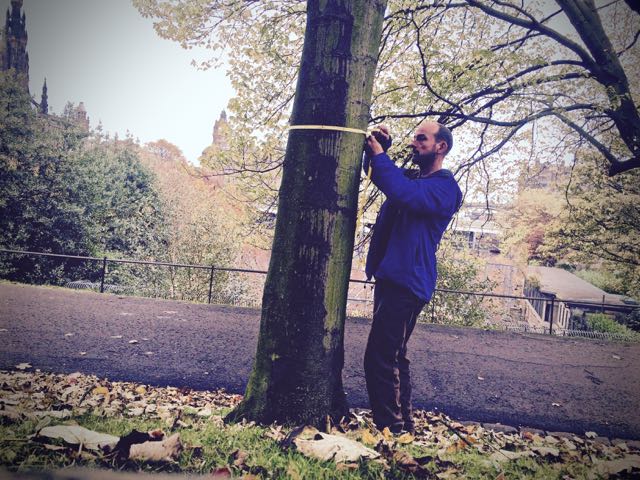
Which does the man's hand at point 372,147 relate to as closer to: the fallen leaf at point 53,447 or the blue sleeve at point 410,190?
the blue sleeve at point 410,190

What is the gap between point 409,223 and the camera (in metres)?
2.88

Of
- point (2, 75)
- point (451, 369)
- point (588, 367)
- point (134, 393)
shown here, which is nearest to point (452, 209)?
point (134, 393)

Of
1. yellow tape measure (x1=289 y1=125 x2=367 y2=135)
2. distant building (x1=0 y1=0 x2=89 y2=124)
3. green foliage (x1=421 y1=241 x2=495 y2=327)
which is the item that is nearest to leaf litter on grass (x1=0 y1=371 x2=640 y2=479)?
yellow tape measure (x1=289 y1=125 x2=367 y2=135)

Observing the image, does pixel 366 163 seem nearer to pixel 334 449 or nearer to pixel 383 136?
pixel 383 136

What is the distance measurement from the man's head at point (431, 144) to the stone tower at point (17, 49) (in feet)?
13.8

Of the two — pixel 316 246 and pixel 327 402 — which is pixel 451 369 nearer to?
pixel 327 402

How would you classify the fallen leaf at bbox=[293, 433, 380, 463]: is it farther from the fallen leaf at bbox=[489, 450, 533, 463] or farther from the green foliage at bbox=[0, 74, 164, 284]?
the green foliage at bbox=[0, 74, 164, 284]

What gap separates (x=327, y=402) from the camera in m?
2.65

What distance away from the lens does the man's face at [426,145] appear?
3064 mm

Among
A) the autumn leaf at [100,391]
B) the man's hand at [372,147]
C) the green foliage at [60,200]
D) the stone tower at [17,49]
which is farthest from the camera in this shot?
the green foliage at [60,200]

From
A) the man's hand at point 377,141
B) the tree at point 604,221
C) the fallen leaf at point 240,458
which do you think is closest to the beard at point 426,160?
the man's hand at point 377,141

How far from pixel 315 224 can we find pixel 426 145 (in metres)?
1.19

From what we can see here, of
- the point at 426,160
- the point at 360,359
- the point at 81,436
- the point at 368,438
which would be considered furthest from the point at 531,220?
the point at 81,436

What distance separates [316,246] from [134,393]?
8.26 feet
